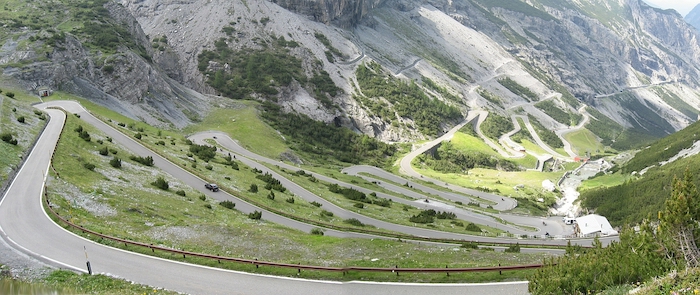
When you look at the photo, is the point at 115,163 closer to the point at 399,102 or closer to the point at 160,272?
the point at 160,272

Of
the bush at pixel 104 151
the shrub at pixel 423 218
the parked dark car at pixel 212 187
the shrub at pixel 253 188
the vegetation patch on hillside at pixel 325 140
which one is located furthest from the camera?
the vegetation patch on hillside at pixel 325 140

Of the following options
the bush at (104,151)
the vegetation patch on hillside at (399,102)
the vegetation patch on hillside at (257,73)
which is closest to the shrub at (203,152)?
the bush at (104,151)

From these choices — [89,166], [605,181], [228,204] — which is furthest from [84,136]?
[605,181]

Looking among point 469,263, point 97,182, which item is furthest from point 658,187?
point 97,182

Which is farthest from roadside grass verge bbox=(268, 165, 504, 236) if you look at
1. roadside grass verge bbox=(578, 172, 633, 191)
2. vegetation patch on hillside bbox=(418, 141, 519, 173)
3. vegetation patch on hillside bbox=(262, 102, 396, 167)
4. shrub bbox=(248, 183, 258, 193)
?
roadside grass verge bbox=(578, 172, 633, 191)

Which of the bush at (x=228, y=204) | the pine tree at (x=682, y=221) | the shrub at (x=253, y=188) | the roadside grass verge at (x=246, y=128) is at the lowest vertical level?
the bush at (x=228, y=204)

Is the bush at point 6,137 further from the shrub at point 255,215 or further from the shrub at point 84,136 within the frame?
the shrub at point 255,215

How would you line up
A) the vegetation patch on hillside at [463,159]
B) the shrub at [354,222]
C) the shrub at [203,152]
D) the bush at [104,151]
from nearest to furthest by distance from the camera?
the bush at [104,151]
the shrub at [354,222]
the shrub at [203,152]
the vegetation patch on hillside at [463,159]

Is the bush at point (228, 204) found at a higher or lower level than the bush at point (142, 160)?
lower
